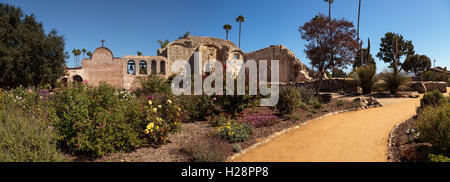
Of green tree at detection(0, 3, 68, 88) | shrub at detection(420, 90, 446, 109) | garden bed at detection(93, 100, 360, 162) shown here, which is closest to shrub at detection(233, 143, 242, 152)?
garden bed at detection(93, 100, 360, 162)

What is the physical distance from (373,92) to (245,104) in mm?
10302

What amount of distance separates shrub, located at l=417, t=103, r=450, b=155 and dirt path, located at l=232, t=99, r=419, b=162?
77cm

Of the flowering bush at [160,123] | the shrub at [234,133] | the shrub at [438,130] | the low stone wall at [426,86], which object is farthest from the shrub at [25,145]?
the low stone wall at [426,86]

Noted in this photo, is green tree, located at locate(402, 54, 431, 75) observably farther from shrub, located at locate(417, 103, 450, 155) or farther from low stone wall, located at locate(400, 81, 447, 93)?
shrub, located at locate(417, 103, 450, 155)

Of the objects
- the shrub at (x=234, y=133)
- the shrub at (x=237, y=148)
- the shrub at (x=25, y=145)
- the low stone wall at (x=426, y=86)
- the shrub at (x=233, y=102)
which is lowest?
the shrub at (x=237, y=148)

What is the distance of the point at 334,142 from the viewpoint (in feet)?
16.6

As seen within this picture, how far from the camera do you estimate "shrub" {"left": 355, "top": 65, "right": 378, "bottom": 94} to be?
12.8 meters

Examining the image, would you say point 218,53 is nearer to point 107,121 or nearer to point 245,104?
point 245,104

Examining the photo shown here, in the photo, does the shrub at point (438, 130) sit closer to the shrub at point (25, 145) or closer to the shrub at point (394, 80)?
the shrub at point (25, 145)

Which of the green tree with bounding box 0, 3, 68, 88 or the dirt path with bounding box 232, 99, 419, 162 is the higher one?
the green tree with bounding box 0, 3, 68, 88

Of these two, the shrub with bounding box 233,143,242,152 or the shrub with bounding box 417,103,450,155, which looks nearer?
the shrub with bounding box 417,103,450,155

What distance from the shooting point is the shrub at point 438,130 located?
154 inches

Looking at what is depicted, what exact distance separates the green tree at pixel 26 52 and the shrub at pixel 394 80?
23.6 meters
